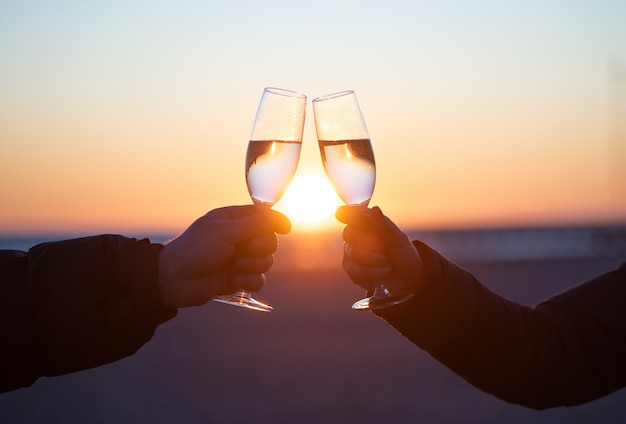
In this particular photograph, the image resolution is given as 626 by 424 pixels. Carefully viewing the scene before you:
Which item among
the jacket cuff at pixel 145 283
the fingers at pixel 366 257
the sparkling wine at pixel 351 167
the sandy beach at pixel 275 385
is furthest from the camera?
the sandy beach at pixel 275 385

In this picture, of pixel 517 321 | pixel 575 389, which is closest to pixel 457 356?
pixel 517 321

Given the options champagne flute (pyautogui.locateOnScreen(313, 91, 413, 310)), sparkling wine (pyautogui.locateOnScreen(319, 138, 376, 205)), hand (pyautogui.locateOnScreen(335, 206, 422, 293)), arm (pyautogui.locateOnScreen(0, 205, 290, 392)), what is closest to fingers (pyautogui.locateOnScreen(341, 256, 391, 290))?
hand (pyautogui.locateOnScreen(335, 206, 422, 293))

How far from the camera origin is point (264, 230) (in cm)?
276

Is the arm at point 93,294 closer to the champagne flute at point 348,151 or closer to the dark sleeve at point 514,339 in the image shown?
the champagne flute at point 348,151

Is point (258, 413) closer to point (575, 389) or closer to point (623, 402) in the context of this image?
point (623, 402)

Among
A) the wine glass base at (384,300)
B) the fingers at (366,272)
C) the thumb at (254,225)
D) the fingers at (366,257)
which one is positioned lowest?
the wine glass base at (384,300)

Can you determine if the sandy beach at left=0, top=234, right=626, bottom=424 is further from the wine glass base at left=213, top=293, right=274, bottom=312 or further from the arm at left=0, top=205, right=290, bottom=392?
the arm at left=0, top=205, right=290, bottom=392

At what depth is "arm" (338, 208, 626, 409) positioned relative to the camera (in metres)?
2.83

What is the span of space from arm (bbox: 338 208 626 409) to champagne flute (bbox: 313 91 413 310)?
0.37ft

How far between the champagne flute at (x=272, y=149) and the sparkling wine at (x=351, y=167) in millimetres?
127

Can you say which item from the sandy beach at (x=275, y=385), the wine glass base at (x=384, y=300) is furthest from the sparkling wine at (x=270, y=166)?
the sandy beach at (x=275, y=385)

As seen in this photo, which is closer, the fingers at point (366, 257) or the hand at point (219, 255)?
the hand at point (219, 255)

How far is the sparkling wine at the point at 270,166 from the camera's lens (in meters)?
2.89

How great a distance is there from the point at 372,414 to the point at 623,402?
2326 millimetres
